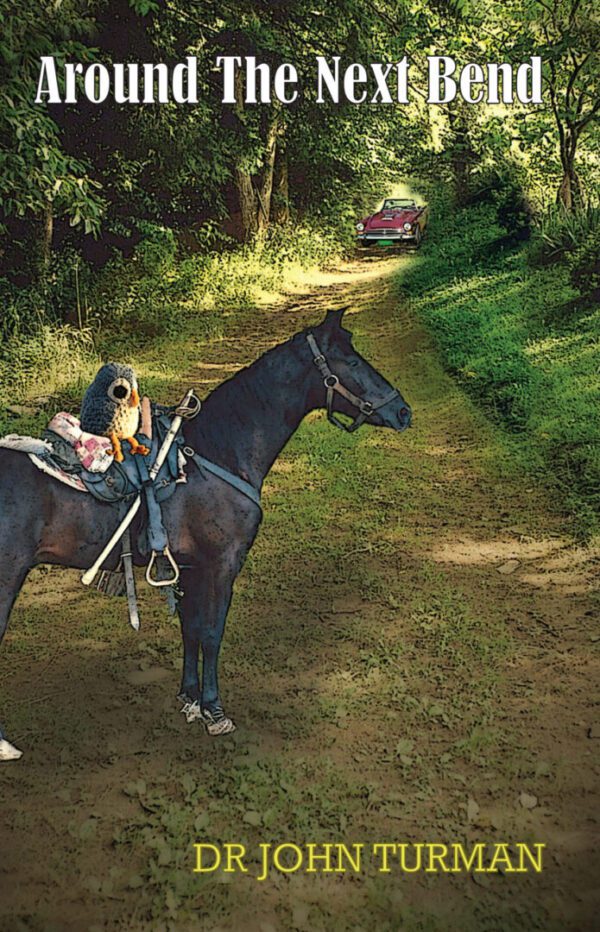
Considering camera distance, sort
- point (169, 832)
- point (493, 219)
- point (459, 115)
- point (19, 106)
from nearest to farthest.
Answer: point (169, 832) < point (19, 106) < point (459, 115) < point (493, 219)

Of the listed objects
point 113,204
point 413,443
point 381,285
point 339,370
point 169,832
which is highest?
point 113,204

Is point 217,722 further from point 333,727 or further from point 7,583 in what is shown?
point 7,583

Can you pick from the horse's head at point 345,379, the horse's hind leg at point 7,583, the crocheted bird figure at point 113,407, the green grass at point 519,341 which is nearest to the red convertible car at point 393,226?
the green grass at point 519,341

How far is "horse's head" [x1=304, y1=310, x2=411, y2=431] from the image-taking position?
157 inches

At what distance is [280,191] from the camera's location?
13430 mm

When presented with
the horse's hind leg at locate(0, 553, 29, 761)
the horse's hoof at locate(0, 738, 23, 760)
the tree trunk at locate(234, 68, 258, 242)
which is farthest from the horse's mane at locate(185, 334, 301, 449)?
the tree trunk at locate(234, 68, 258, 242)

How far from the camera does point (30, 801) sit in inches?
142

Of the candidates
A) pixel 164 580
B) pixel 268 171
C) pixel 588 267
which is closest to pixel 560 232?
pixel 588 267

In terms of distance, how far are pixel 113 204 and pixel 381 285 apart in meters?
3.42

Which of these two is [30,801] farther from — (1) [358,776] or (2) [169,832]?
(1) [358,776]

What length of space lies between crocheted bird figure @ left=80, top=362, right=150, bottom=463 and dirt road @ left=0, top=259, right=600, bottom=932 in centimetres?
141

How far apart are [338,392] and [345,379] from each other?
0.07 m

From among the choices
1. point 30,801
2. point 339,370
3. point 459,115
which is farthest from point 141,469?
point 459,115

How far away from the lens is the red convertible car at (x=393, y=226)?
33.8 ft
